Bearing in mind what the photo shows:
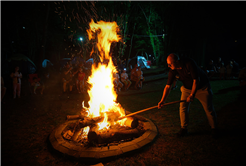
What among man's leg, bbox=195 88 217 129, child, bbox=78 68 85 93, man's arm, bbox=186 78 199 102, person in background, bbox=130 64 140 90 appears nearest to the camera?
man's arm, bbox=186 78 199 102

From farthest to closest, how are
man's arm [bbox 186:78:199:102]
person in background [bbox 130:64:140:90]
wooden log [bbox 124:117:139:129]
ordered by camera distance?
person in background [bbox 130:64:140:90], wooden log [bbox 124:117:139:129], man's arm [bbox 186:78:199:102]

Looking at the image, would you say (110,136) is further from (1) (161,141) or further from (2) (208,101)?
(2) (208,101)

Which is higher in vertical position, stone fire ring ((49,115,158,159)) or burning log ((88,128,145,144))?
burning log ((88,128,145,144))

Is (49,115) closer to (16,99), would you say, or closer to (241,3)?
(16,99)

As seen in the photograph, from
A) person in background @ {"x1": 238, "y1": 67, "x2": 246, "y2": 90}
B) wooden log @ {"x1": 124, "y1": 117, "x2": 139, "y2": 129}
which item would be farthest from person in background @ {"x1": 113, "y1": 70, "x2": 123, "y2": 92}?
person in background @ {"x1": 238, "y1": 67, "x2": 246, "y2": 90}

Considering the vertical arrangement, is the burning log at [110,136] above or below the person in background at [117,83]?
below

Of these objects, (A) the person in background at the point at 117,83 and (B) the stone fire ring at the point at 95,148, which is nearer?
(B) the stone fire ring at the point at 95,148

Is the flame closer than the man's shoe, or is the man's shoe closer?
the man's shoe

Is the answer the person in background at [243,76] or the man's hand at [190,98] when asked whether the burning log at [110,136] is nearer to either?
the man's hand at [190,98]

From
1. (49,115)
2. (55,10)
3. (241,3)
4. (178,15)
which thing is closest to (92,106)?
(49,115)

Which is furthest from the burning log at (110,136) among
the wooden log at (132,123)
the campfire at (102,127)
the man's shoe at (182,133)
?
the man's shoe at (182,133)

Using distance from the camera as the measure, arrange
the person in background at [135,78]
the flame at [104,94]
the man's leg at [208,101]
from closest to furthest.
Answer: the man's leg at [208,101] → the flame at [104,94] → the person in background at [135,78]

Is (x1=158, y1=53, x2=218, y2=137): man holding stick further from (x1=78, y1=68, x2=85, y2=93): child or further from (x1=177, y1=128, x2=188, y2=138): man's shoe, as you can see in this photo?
(x1=78, y1=68, x2=85, y2=93): child

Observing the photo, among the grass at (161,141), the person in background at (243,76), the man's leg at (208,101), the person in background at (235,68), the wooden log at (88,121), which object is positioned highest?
the person in background at (235,68)
